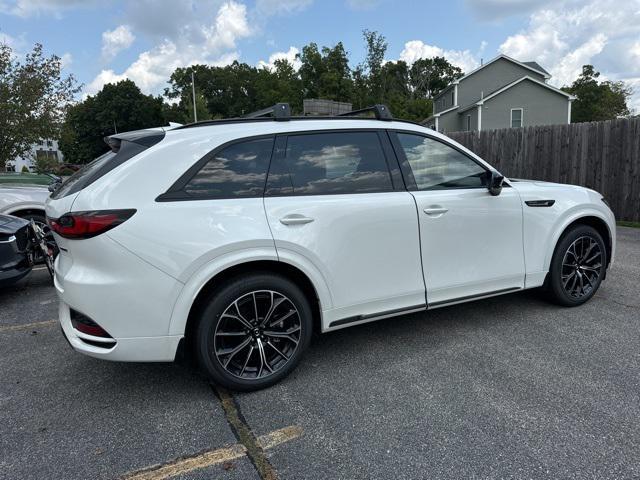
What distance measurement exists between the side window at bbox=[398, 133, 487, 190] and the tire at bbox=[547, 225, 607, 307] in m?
1.15

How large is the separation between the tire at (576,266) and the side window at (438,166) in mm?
1145

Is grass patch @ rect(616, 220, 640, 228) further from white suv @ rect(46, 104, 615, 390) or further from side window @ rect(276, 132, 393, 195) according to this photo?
side window @ rect(276, 132, 393, 195)

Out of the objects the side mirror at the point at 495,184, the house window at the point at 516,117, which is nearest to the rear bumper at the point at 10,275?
the side mirror at the point at 495,184

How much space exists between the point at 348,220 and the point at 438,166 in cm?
103

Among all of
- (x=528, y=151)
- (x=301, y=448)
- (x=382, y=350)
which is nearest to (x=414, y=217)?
(x=382, y=350)

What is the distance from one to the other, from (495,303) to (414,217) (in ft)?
5.96

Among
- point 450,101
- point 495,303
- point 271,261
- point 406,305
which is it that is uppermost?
point 450,101

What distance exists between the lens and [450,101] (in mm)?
33188

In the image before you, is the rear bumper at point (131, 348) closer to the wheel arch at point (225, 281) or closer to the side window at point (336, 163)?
the wheel arch at point (225, 281)

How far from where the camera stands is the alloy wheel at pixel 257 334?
9.47ft

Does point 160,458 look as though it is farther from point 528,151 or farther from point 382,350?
point 528,151

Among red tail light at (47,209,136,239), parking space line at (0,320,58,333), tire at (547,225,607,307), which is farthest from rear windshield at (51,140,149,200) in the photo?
tire at (547,225,607,307)

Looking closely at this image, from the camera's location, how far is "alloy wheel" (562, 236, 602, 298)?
4.28 metres

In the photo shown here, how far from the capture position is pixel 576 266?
4.32 meters
